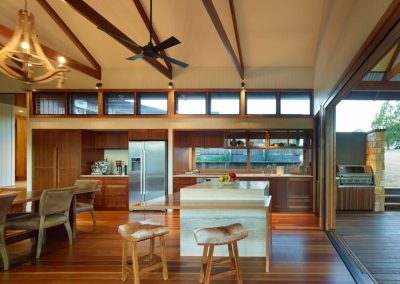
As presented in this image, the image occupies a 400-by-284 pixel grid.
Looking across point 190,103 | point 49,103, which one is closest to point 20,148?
point 49,103

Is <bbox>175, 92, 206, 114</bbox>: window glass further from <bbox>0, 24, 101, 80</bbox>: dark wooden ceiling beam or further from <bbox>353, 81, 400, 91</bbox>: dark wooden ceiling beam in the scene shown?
<bbox>353, 81, 400, 91</bbox>: dark wooden ceiling beam

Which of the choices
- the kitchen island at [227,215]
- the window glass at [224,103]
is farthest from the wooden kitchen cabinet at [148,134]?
the kitchen island at [227,215]

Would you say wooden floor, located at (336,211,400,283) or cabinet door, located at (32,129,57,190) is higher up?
cabinet door, located at (32,129,57,190)

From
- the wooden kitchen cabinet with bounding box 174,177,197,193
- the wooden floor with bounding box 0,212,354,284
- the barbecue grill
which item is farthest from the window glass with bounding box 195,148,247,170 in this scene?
the wooden floor with bounding box 0,212,354,284

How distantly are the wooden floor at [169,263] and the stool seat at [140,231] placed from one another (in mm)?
532

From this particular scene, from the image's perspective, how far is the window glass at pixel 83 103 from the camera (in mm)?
6742

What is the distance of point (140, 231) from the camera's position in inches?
111

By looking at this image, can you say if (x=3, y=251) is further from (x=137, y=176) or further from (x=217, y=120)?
(x=217, y=120)

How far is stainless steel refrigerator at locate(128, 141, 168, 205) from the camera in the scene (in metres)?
6.46

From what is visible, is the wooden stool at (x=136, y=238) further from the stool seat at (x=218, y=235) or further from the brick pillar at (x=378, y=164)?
the brick pillar at (x=378, y=164)

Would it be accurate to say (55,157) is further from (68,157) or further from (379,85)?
(379,85)

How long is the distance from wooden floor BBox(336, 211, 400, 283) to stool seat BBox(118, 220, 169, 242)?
2.44 metres

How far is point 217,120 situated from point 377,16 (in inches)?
179

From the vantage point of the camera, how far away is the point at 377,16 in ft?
7.23
